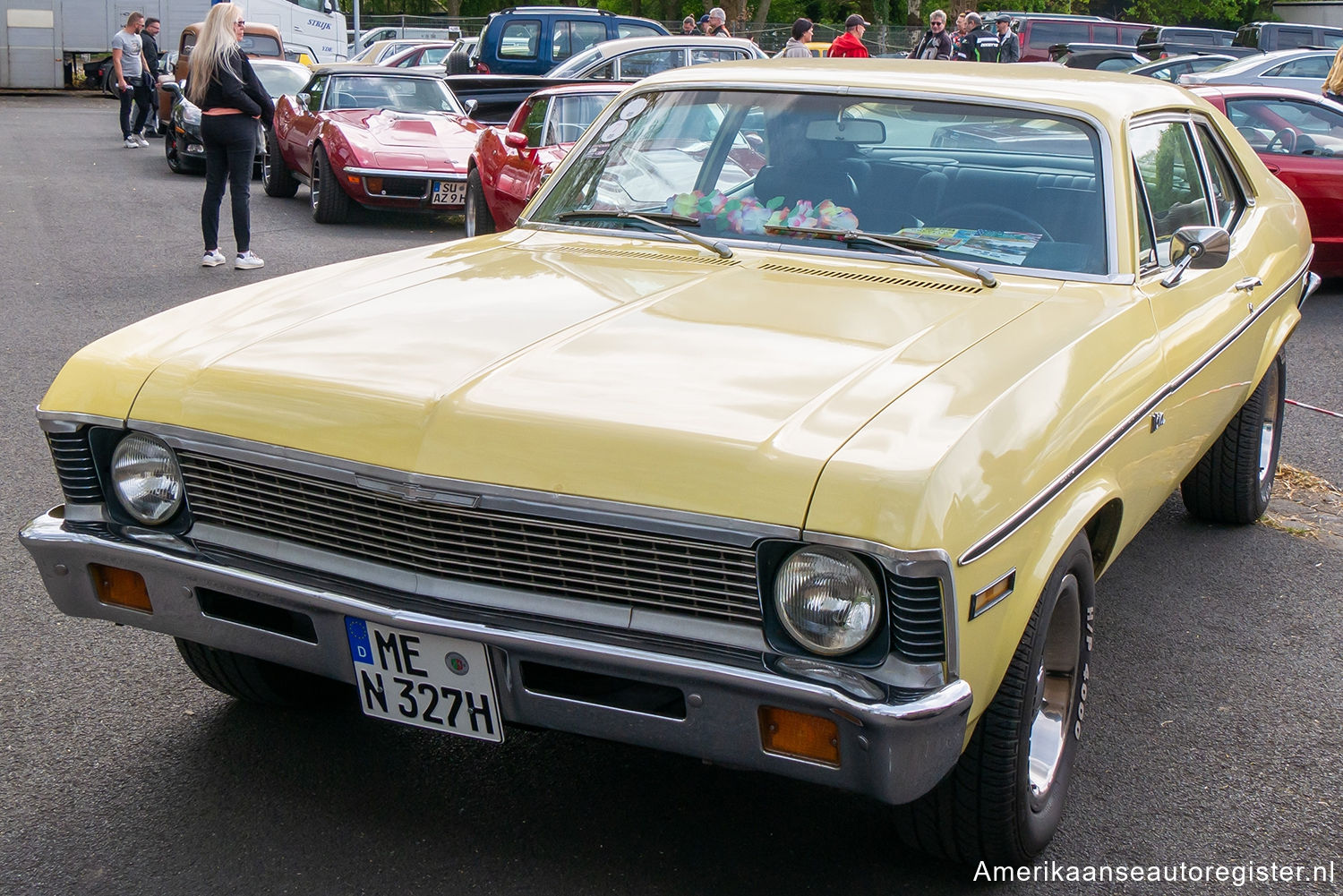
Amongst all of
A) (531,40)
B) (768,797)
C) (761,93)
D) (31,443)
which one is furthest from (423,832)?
(531,40)

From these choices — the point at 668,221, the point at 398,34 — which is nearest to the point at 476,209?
the point at 668,221

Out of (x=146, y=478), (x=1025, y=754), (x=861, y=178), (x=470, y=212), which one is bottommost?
(x=1025, y=754)

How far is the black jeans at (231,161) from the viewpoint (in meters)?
8.77

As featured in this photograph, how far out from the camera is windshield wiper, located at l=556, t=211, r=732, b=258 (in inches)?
→ 142

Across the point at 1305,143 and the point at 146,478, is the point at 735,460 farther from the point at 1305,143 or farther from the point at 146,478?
the point at 1305,143

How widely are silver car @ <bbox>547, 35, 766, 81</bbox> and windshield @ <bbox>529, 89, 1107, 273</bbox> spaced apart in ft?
29.0

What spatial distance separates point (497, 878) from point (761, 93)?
2.40 m

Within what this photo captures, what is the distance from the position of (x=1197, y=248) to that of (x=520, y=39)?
15.2 meters

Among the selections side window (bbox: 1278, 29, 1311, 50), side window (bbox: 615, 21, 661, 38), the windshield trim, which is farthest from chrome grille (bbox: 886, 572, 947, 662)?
side window (bbox: 1278, 29, 1311, 50)

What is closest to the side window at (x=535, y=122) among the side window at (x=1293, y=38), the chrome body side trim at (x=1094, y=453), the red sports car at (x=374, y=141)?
the red sports car at (x=374, y=141)

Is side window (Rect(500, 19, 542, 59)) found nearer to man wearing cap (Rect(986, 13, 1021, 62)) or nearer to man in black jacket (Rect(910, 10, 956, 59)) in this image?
man in black jacket (Rect(910, 10, 956, 59))

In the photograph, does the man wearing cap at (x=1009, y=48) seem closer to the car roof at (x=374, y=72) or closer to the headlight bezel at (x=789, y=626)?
the car roof at (x=374, y=72)

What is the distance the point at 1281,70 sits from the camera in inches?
583

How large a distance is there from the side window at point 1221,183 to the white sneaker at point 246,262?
6818 mm
